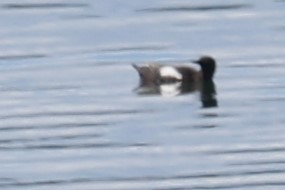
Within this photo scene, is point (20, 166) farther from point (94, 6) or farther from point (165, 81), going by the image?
point (94, 6)

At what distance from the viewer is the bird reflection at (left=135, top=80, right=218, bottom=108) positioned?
2553cm

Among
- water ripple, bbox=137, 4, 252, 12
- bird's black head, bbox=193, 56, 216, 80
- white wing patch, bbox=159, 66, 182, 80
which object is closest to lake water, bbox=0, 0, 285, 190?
water ripple, bbox=137, 4, 252, 12

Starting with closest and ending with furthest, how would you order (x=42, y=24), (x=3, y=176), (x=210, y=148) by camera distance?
1. (x=3, y=176)
2. (x=210, y=148)
3. (x=42, y=24)

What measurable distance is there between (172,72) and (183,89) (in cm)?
39

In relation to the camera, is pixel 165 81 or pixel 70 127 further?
pixel 165 81

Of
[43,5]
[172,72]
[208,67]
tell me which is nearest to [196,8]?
[43,5]

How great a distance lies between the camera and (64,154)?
842 inches

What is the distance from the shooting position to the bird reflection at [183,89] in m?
25.5

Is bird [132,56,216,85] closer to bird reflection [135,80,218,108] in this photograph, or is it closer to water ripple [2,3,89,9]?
bird reflection [135,80,218,108]

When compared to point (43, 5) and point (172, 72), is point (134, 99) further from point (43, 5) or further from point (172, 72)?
point (43, 5)

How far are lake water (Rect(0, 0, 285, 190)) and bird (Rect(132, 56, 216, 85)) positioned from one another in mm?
153

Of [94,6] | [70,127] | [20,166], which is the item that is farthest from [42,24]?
[20,166]

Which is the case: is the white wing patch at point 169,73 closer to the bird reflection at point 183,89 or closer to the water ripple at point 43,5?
the bird reflection at point 183,89

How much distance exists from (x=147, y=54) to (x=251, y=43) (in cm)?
155
